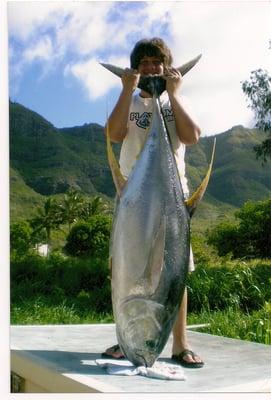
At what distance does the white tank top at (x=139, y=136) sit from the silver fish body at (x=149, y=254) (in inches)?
3.9

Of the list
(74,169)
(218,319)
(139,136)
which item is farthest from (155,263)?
(74,169)

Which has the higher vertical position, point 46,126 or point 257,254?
point 46,126

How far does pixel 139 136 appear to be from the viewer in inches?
71.2

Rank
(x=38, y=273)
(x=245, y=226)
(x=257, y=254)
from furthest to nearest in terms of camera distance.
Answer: (x=245, y=226)
(x=257, y=254)
(x=38, y=273)

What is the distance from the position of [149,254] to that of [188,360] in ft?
1.63

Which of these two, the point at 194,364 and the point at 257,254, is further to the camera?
the point at 257,254

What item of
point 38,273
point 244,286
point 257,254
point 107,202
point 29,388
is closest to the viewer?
point 29,388

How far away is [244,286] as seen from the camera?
231 inches

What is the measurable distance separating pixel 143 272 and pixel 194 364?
1.57 feet

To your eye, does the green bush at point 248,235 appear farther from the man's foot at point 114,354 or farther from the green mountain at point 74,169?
the green mountain at point 74,169

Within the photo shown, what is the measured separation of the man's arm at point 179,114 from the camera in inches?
67.4

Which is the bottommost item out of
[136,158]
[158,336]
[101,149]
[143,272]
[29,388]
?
[29,388]
